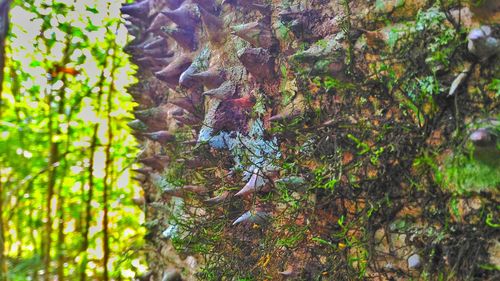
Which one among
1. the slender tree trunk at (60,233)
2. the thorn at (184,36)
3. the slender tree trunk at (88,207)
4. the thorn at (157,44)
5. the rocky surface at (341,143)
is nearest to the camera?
the rocky surface at (341,143)

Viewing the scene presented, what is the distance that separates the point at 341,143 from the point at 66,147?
2115mm

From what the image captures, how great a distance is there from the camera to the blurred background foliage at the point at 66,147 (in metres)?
2.70

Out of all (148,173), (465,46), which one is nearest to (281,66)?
(465,46)

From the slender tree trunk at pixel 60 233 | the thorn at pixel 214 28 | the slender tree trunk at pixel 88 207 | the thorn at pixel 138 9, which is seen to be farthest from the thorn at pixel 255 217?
the slender tree trunk at pixel 60 233

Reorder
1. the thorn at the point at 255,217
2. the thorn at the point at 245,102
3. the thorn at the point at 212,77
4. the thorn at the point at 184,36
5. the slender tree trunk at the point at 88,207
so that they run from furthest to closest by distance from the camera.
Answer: the slender tree trunk at the point at 88,207
the thorn at the point at 184,36
the thorn at the point at 212,77
the thorn at the point at 245,102
the thorn at the point at 255,217

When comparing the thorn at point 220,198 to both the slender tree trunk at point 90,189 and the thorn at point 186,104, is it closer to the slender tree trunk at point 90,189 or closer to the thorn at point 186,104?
the thorn at point 186,104

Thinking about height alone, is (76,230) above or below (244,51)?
below

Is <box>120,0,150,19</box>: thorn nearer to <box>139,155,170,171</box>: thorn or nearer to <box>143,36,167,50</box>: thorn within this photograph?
<box>143,36,167,50</box>: thorn

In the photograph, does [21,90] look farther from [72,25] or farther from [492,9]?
[492,9]

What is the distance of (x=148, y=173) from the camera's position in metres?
2.17

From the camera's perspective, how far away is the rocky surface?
94cm

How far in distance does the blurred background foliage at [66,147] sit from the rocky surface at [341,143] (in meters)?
1.14

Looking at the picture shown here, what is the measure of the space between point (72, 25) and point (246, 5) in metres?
1.54

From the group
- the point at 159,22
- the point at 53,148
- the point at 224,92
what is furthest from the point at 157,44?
the point at 53,148
